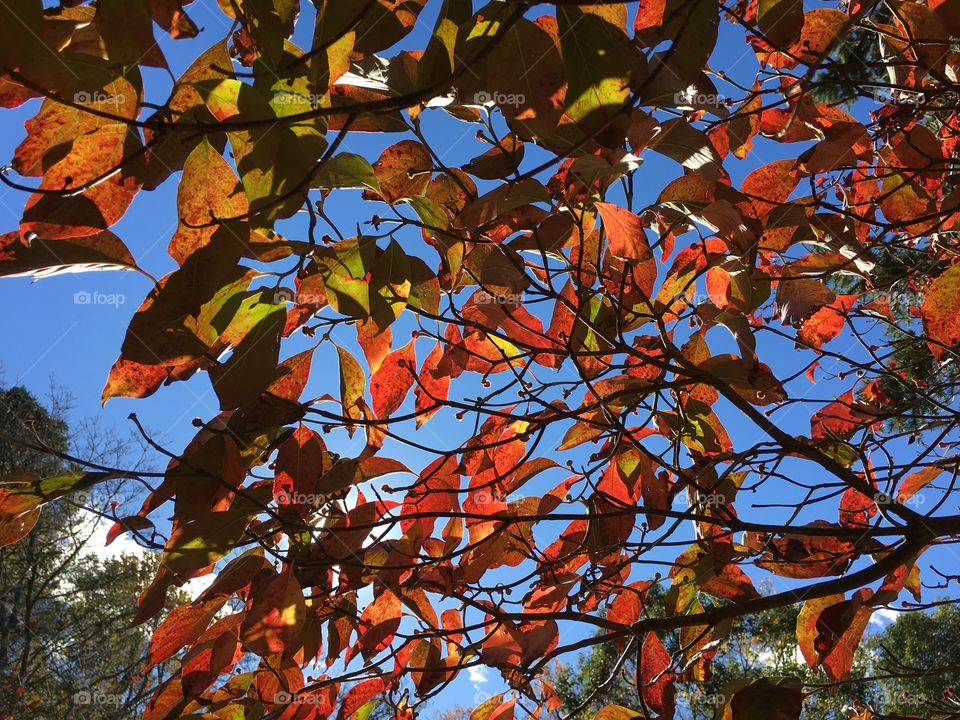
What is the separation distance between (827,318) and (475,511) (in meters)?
Result: 0.73

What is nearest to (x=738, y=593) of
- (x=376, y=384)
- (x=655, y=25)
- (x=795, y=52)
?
(x=376, y=384)

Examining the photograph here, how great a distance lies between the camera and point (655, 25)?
67cm

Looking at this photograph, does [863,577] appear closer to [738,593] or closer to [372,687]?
[738,593]

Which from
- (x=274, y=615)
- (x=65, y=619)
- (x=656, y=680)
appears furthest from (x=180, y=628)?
(x=65, y=619)

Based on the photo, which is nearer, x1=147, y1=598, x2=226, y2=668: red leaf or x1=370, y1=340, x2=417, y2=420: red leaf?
x1=147, y1=598, x2=226, y2=668: red leaf

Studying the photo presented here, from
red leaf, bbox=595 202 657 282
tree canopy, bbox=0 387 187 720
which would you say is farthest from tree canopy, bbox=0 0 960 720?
tree canopy, bbox=0 387 187 720

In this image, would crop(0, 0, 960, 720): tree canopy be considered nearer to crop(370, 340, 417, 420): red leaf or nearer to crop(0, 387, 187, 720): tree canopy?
crop(370, 340, 417, 420): red leaf

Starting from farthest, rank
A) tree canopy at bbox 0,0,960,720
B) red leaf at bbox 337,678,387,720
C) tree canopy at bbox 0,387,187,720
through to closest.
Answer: tree canopy at bbox 0,387,187,720
red leaf at bbox 337,678,387,720
tree canopy at bbox 0,0,960,720

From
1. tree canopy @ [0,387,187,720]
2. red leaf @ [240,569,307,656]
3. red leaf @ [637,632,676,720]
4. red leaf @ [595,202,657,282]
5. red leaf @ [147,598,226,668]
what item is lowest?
red leaf @ [637,632,676,720]

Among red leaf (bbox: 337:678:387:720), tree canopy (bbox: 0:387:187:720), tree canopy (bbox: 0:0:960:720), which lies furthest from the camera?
tree canopy (bbox: 0:387:187:720)

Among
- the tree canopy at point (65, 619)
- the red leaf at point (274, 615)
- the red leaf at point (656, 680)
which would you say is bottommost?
the red leaf at point (656, 680)

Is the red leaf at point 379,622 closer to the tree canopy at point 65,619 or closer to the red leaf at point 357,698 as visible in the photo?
the red leaf at point 357,698

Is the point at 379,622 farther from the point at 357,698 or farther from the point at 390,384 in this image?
the point at 390,384

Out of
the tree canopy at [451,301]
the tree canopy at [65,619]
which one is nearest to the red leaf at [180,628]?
the tree canopy at [451,301]
